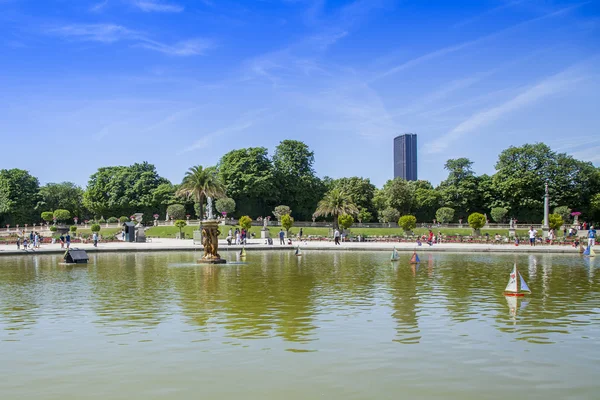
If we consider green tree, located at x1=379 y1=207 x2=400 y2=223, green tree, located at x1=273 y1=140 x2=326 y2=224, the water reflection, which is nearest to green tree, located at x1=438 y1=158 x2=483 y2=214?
green tree, located at x1=379 y1=207 x2=400 y2=223

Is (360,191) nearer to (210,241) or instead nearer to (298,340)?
(210,241)

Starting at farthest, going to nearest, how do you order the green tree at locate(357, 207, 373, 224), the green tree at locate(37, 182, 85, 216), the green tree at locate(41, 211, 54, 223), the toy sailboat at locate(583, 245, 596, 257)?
the green tree at locate(37, 182, 85, 216) < the green tree at locate(357, 207, 373, 224) < the green tree at locate(41, 211, 54, 223) < the toy sailboat at locate(583, 245, 596, 257)

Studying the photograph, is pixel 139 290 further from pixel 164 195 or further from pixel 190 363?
pixel 164 195

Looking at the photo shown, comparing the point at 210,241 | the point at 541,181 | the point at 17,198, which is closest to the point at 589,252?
the point at 210,241

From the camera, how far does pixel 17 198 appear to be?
8506 centimetres

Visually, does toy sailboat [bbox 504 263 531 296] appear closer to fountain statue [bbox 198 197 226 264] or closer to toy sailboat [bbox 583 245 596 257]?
fountain statue [bbox 198 197 226 264]

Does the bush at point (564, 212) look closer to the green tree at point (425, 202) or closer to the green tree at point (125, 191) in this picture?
the green tree at point (425, 202)

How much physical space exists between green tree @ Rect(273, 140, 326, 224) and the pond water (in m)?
64.4

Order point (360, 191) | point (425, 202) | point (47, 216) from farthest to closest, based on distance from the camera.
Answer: point (360, 191) → point (425, 202) → point (47, 216)

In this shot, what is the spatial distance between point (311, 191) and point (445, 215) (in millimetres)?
20790

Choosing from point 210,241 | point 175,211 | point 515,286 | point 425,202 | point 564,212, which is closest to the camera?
point 515,286

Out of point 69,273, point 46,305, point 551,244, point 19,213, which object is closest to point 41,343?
point 46,305

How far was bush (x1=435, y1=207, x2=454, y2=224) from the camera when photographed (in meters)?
77.1

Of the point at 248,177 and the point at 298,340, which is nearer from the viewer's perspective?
the point at 298,340
